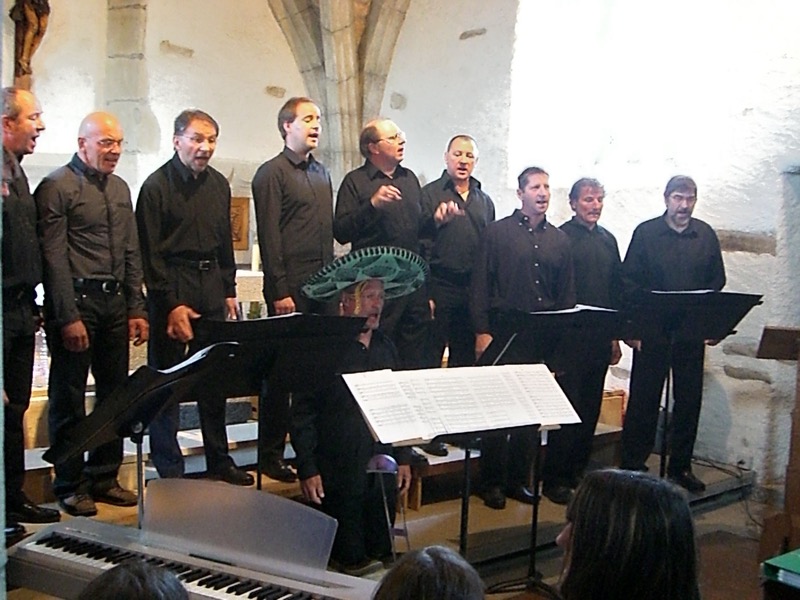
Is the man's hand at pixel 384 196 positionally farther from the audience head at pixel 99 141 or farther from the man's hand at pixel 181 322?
the audience head at pixel 99 141

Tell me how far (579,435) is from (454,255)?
42.1 inches

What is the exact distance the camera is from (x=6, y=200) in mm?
2980

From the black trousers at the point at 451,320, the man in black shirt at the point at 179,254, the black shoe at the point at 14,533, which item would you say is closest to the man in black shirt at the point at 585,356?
the black trousers at the point at 451,320

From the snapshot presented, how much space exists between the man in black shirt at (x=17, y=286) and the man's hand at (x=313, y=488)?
2.98 ft

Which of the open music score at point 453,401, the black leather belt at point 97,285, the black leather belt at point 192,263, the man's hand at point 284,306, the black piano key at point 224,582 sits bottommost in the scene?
the black piano key at point 224,582

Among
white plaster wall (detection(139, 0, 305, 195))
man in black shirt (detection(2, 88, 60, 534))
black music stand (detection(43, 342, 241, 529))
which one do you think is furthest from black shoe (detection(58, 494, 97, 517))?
white plaster wall (detection(139, 0, 305, 195))

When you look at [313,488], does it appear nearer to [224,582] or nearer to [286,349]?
[286,349]

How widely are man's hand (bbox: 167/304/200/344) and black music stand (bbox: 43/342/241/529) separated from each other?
1.04 metres

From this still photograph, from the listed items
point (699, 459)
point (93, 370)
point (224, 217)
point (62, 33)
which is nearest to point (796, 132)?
point (699, 459)

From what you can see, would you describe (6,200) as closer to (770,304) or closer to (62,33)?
(62,33)

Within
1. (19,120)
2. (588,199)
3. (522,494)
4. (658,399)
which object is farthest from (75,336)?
(658,399)

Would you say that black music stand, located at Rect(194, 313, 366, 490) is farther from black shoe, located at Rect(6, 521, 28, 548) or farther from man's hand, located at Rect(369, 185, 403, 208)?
man's hand, located at Rect(369, 185, 403, 208)

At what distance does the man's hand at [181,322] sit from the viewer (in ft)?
11.3

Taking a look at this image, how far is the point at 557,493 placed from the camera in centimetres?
425
